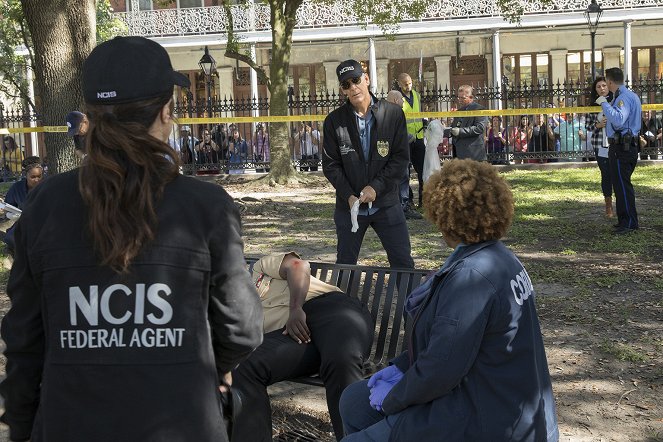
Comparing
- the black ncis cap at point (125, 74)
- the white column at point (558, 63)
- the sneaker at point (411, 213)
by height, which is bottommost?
the sneaker at point (411, 213)

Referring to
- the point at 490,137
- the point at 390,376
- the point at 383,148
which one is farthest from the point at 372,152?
the point at 490,137

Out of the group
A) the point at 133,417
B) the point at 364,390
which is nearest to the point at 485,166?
the point at 364,390

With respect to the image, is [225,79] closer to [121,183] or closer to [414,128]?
[414,128]

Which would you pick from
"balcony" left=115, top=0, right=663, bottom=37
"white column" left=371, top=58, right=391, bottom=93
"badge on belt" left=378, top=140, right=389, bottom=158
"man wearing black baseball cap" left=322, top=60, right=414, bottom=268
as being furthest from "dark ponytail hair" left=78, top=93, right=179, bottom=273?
"white column" left=371, top=58, right=391, bottom=93

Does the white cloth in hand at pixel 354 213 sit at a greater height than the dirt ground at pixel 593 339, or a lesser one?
greater

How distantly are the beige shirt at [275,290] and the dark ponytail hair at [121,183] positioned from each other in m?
2.28

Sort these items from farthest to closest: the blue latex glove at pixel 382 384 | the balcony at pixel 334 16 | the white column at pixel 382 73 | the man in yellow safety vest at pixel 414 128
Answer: the white column at pixel 382 73, the balcony at pixel 334 16, the man in yellow safety vest at pixel 414 128, the blue latex glove at pixel 382 384

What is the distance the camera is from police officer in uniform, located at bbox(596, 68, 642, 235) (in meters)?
10.0

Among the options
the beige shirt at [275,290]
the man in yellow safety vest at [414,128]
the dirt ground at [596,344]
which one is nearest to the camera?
the beige shirt at [275,290]

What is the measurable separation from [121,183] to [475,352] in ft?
4.29

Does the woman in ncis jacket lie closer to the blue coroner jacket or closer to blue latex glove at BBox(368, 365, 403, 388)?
Result: the blue coroner jacket

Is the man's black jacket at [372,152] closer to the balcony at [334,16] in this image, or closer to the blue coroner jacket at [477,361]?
the blue coroner jacket at [477,361]

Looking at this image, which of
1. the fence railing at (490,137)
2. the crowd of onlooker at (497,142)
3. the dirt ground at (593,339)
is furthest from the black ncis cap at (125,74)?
the crowd of onlooker at (497,142)

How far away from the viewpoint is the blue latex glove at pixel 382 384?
Result: 3.27 m
